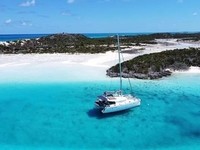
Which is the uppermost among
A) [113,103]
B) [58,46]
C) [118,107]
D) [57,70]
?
[58,46]

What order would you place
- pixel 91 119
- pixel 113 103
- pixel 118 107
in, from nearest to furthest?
pixel 91 119 < pixel 113 103 < pixel 118 107

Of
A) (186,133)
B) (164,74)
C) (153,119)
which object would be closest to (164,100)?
(153,119)

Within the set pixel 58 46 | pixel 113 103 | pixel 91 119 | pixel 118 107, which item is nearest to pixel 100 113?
pixel 91 119

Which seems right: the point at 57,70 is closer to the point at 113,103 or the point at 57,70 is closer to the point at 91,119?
the point at 113,103

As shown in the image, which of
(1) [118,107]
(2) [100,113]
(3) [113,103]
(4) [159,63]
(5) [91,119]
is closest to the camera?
(5) [91,119]

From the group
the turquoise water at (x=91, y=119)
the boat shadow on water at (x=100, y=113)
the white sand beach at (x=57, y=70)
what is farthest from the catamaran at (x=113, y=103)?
the white sand beach at (x=57, y=70)

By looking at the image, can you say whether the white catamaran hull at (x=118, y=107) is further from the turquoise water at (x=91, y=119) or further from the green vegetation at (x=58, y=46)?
the green vegetation at (x=58, y=46)

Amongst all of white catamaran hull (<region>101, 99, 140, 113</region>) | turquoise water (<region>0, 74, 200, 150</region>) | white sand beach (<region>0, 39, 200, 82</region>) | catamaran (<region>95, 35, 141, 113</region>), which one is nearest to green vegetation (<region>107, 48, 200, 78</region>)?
white sand beach (<region>0, 39, 200, 82</region>)

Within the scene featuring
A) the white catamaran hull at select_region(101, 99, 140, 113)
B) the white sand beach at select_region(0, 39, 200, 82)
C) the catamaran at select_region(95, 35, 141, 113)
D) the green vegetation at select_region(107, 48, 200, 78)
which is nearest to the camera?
the white catamaran hull at select_region(101, 99, 140, 113)

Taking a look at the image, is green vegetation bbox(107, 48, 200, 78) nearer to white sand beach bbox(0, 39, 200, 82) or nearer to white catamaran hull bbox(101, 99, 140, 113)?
white sand beach bbox(0, 39, 200, 82)
